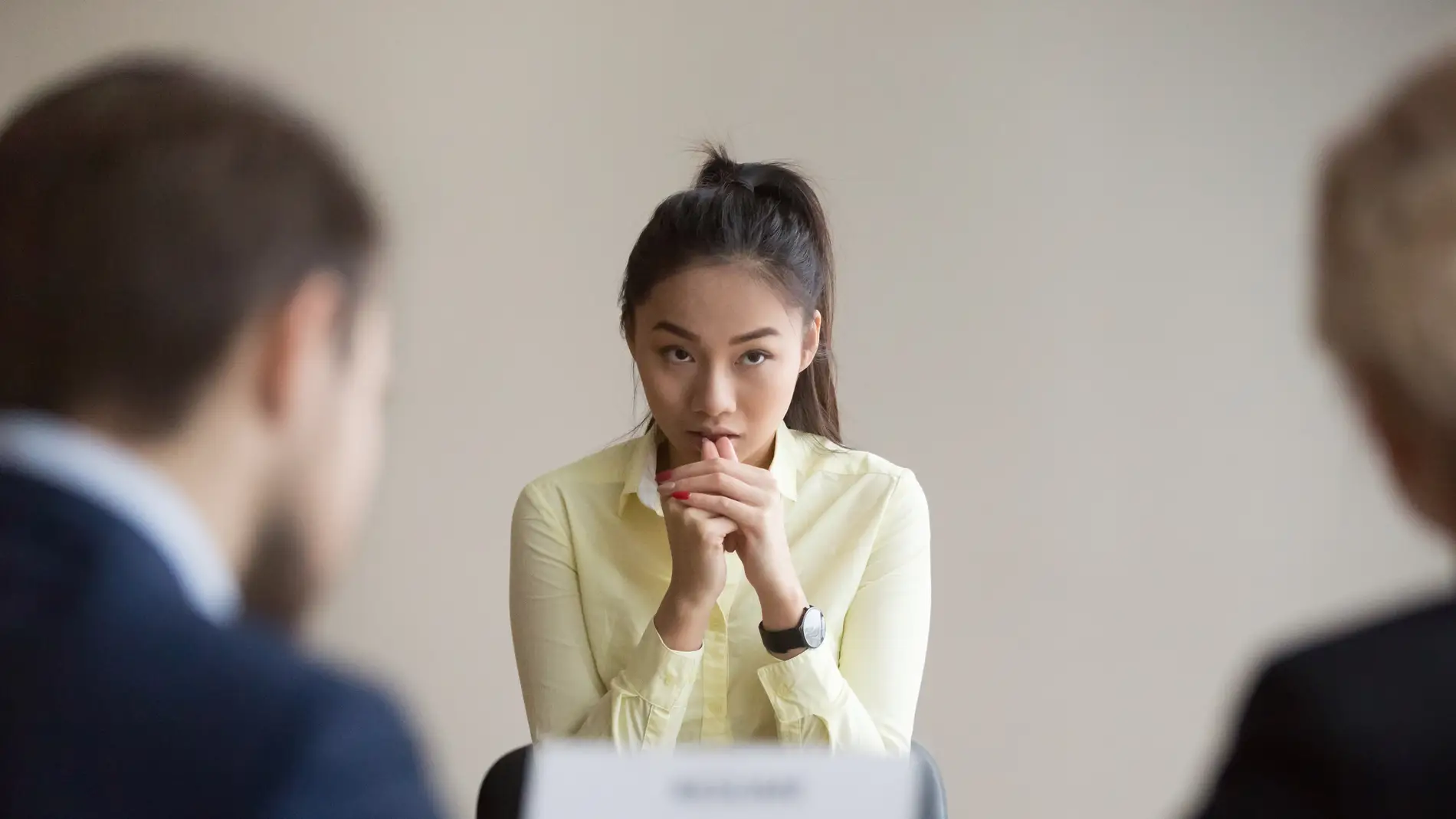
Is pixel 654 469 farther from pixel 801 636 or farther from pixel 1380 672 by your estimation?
pixel 1380 672

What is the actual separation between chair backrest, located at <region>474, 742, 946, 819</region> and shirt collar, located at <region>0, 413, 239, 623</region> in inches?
33.0

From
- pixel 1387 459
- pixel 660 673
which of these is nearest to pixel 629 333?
pixel 660 673

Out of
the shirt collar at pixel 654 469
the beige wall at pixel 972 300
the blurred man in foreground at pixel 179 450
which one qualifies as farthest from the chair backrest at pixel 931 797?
the beige wall at pixel 972 300

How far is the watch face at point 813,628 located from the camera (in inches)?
65.1

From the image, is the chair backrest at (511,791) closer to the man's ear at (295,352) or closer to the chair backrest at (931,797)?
the chair backrest at (931,797)

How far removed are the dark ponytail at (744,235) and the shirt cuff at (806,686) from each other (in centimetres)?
51

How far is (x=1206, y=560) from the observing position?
116 inches

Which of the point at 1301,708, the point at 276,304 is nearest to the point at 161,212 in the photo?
the point at 276,304

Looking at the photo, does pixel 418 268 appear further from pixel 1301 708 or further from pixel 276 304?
pixel 1301 708

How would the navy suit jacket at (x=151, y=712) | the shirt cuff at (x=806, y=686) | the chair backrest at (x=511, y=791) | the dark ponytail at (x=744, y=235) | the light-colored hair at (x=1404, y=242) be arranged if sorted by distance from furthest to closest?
1. the dark ponytail at (x=744, y=235)
2. the shirt cuff at (x=806, y=686)
3. the chair backrest at (x=511, y=791)
4. the light-colored hair at (x=1404, y=242)
5. the navy suit jacket at (x=151, y=712)

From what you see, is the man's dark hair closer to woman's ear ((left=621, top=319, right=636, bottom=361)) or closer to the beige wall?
woman's ear ((left=621, top=319, right=636, bottom=361))

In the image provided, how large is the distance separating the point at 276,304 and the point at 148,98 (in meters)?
0.15

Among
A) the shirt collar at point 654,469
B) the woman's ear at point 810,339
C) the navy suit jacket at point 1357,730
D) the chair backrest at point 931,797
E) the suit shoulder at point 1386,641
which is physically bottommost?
the chair backrest at point 931,797

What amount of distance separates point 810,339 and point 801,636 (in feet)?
1.50
